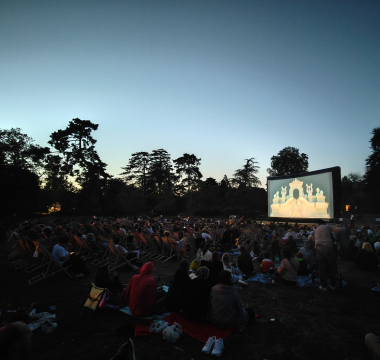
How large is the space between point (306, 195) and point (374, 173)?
21.8 m

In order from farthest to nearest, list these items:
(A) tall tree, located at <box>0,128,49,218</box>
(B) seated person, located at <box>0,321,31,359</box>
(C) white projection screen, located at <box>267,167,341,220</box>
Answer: (A) tall tree, located at <box>0,128,49,218</box>, (C) white projection screen, located at <box>267,167,341,220</box>, (B) seated person, located at <box>0,321,31,359</box>

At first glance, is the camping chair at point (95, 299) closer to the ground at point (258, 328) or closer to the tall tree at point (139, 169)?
the ground at point (258, 328)

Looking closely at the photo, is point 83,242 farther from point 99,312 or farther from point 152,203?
point 152,203

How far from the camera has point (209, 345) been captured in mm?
3039

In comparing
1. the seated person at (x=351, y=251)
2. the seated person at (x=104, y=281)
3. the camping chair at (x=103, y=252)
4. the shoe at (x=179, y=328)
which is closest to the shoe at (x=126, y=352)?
the shoe at (x=179, y=328)

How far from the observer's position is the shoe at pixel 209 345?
9.83 feet

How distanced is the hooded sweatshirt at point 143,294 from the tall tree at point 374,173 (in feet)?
138

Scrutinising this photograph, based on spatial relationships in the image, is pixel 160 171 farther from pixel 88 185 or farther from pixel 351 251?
pixel 351 251

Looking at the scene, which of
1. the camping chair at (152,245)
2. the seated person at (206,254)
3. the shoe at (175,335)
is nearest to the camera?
the shoe at (175,335)

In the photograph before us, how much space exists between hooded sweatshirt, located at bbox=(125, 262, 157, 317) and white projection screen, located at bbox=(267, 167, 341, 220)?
762 inches

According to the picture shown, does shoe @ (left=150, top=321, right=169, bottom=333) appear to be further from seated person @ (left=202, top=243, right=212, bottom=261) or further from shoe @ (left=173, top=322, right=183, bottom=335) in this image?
seated person @ (left=202, top=243, right=212, bottom=261)

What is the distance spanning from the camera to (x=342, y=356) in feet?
9.68

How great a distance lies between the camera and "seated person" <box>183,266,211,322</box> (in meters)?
3.77

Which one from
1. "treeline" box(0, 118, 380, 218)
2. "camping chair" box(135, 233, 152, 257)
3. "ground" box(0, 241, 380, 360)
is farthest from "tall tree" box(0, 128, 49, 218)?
"ground" box(0, 241, 380, 360)
